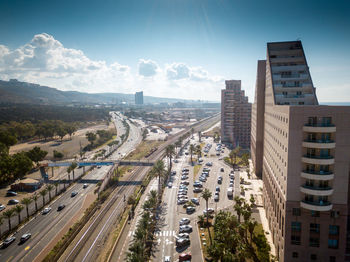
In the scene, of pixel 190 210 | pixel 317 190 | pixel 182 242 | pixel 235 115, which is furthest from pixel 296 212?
pixel 235 115

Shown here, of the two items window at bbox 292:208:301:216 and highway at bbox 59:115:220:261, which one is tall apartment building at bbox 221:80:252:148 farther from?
window at bbox 292:208:301:216

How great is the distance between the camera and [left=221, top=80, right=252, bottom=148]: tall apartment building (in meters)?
136

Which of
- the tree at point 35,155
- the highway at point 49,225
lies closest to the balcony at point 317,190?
the highway at point 49,225

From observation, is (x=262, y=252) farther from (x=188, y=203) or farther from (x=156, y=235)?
(x=188, y=203)

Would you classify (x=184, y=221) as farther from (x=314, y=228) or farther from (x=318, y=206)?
(x=318, y=206)

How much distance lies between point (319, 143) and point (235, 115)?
106 metres

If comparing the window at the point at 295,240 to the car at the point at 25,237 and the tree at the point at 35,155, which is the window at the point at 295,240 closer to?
the car at the point at 25,237

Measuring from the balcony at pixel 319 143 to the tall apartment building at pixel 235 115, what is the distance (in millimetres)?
102783

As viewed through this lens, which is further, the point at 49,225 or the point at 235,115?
the point at 235,115

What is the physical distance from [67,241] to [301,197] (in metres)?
45.6

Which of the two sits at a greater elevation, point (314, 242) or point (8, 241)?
point (314, 242)

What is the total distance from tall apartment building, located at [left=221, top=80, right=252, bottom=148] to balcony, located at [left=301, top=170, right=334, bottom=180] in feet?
338

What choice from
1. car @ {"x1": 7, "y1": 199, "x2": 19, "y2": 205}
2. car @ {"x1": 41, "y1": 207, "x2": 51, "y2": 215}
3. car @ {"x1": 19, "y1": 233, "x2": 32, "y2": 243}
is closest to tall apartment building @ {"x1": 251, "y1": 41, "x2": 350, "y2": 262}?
car @ {"x1": 19, "y1": 233, "x2": 32, "y2": 243}

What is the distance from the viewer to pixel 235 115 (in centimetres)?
13838
